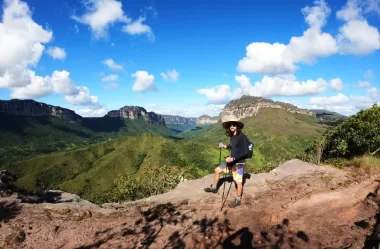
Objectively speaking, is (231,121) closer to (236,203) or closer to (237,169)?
(237,169)

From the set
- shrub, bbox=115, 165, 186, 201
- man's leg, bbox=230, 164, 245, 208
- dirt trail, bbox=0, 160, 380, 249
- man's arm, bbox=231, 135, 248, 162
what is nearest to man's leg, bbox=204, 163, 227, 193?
dirt trail, bbox=0, 160, 380, 249

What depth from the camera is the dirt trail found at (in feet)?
25.3

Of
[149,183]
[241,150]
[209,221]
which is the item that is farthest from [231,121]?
[149,183]

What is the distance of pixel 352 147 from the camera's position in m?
32.1

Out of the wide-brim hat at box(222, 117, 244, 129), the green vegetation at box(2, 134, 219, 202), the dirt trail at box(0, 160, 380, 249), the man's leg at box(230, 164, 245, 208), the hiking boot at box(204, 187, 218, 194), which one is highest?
the wide-brim hat at box(222, 117, 244, 129)

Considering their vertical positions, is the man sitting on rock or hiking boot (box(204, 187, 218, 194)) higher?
the man sitting on rock

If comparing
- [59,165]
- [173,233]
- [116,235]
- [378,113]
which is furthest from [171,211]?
[59,165]

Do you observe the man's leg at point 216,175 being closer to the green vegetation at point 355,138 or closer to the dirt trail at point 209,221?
the dirt trail at point 209,221

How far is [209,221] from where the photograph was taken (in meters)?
8.91

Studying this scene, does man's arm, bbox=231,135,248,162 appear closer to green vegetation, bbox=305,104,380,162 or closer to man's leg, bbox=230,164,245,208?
man's leg, bbox=230,164,245,208

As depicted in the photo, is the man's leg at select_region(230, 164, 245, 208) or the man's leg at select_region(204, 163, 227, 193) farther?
the man's leg at select_region(204, 163, 227, 193)

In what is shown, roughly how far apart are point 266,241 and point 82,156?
18368cm

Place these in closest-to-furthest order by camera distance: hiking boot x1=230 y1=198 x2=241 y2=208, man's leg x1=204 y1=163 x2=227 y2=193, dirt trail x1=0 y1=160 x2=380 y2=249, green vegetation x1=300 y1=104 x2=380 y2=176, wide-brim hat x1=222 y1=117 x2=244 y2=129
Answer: dirt trail x1=0 y1=160 x2=380 y2=249
hiking boot x1=230 y1=198 x2=241 y2=208
wide-brim hat x1=222 y1=117 x2=244 y2=129
man's leg x1=204 y1=163 x2=227 y2=193
green vegetation x1=300 y1=104 x2=380 y2=176

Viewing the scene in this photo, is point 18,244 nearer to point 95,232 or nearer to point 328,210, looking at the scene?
point 95,232
